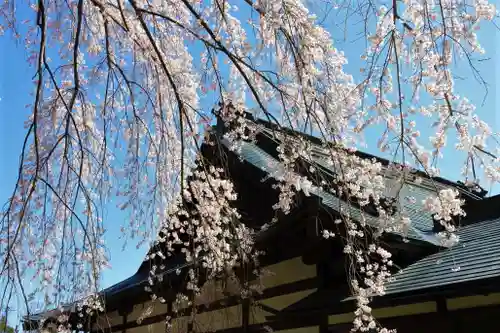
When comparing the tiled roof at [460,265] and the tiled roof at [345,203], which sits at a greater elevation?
the tiled roof at [345,203]

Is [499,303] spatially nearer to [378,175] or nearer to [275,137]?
[378,175]

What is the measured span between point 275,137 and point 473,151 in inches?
47.5

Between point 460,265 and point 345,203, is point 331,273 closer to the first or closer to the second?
point 345,203

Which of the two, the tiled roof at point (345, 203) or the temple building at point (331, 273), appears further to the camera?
the tiled roof at point (345, 203)

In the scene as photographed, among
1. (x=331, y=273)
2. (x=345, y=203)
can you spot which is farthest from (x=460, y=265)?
→ (x=331, y=273)

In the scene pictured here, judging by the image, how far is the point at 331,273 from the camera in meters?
5.45

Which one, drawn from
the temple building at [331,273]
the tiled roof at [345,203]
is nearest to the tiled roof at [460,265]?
the temple building at [331,273]

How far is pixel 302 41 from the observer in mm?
3260

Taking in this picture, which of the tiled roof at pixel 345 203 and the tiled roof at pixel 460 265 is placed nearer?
the tiled roof at pixel 460 265

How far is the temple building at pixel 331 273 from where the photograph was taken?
403 cm

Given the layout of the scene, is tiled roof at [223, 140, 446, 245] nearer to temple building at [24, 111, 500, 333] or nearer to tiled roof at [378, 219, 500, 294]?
temple building at [24, 111, 500, 333]

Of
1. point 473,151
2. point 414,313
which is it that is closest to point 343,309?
point 414,313

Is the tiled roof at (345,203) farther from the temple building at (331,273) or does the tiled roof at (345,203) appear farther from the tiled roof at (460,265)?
the tiled roof at (460,265)

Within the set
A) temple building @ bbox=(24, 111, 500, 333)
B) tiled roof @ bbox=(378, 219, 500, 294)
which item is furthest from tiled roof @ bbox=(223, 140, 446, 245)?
tiled roof @ bbox=(378, 219, 500, 294)
